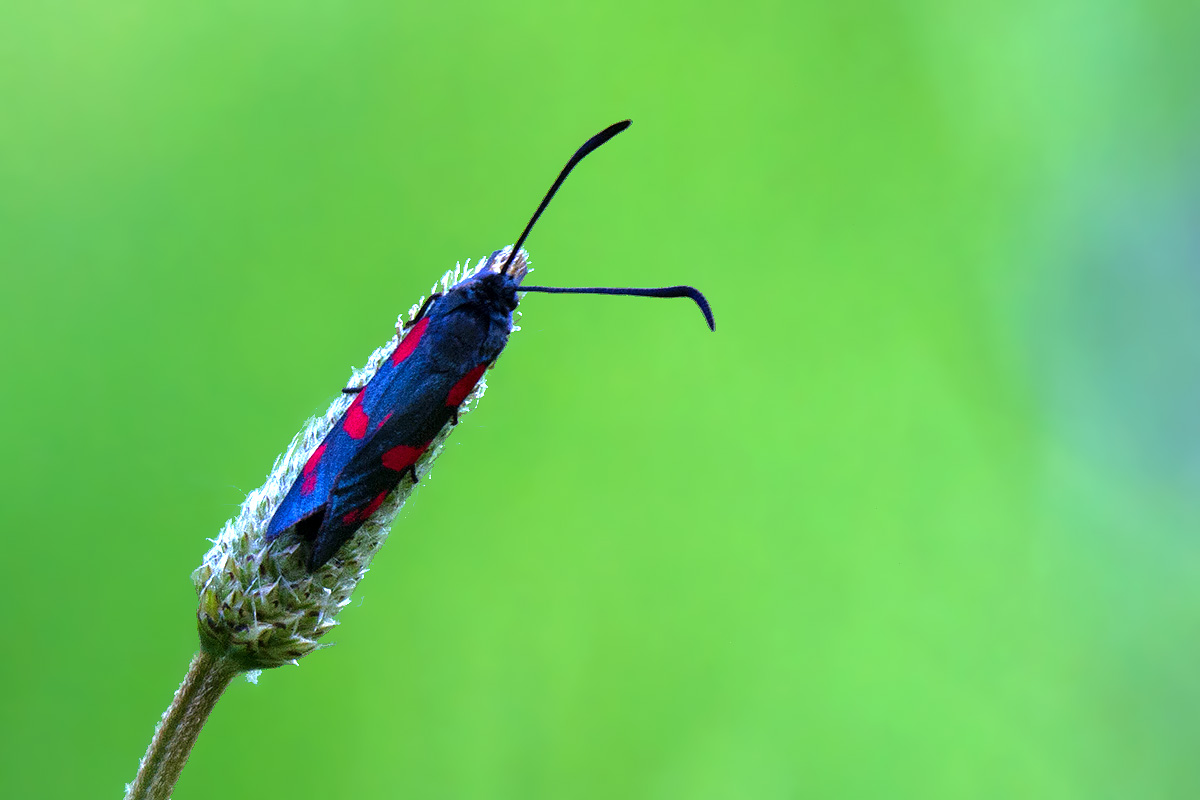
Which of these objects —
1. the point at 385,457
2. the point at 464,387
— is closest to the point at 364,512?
the point at 385,457

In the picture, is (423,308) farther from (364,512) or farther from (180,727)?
(180,727)

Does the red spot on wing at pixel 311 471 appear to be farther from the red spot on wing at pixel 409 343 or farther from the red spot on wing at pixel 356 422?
the red spot on wing at pixel 409 343

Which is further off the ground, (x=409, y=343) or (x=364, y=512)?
(x=409, y=343)

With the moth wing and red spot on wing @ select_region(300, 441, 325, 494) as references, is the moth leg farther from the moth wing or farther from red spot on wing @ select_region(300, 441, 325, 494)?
red spot on wing @ select_region(300, 441, 325, 494)

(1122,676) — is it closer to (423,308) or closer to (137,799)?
(423,308)

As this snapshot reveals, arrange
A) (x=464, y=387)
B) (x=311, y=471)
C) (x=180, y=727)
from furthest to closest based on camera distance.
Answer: (x=464, y=387) → (x=311, y=471) → (x=180, y=727)

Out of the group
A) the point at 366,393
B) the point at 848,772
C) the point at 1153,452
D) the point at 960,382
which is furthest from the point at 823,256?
the point at 366,393

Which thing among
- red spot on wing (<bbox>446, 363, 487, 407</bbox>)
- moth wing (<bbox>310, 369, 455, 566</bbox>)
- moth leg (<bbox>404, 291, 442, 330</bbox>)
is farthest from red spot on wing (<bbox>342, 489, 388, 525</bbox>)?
moth leg (<bbox>404, 291, 442, 330</bbox>)
